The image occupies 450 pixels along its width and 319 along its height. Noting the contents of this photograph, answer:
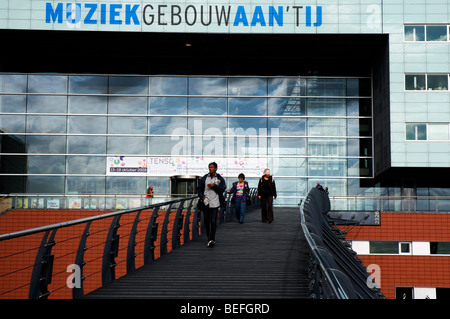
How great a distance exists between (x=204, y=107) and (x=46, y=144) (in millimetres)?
9006

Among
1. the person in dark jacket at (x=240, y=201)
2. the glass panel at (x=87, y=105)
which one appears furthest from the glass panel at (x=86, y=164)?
the person in dark jacket at (x=240, y=201)

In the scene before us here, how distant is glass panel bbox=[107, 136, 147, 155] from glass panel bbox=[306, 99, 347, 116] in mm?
9540

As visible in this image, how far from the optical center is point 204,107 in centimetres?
3509

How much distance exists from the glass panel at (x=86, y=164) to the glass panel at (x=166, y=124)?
3.29 m

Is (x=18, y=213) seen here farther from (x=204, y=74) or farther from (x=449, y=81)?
(x=449, y=81)

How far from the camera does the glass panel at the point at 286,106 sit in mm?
35219

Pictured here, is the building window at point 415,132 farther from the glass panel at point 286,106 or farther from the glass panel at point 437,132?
the glass panel at point 286,106

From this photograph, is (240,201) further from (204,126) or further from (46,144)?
(46,144)

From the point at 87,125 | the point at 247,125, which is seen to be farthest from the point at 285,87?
the point at 87,125

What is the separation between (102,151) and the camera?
34.4 m

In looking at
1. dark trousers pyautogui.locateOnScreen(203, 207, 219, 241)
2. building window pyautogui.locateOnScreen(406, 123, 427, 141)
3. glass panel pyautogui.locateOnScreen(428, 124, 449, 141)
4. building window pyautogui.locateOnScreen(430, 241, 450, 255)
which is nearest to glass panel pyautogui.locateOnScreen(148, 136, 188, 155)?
building window pyautogui.locateOnScreen(406, 123, 427, 141)

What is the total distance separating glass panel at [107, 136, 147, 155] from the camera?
34.6 meters

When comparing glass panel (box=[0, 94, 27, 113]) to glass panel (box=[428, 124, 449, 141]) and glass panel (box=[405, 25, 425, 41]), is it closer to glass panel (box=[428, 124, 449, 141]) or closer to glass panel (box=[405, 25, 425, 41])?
glass panel (box=[405, 25, 425, 41])
